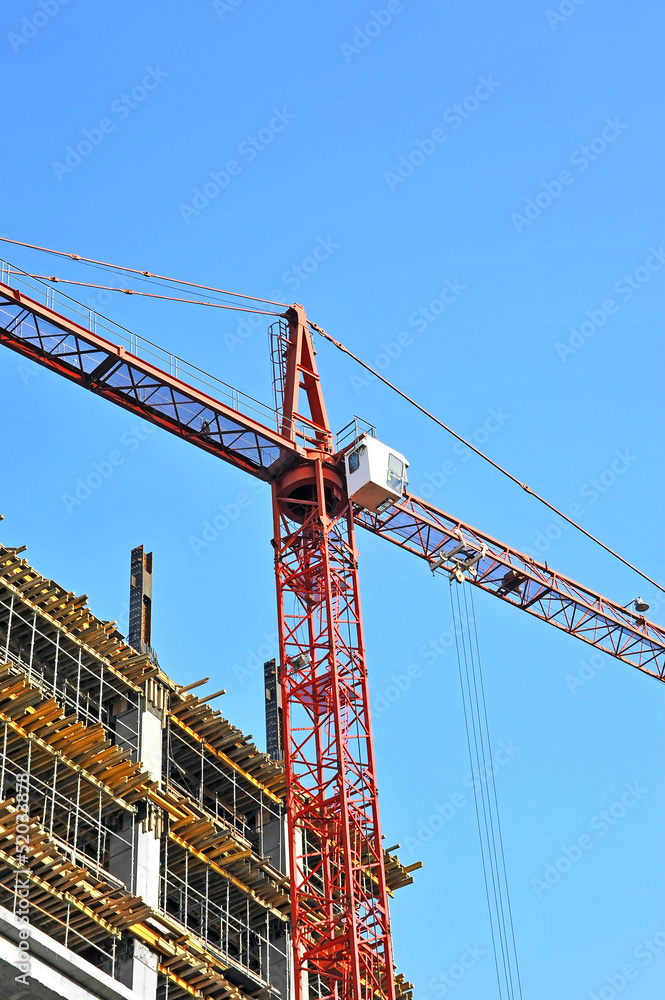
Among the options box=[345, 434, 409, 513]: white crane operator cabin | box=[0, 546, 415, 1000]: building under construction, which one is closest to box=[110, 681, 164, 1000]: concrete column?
box=[0, 546, 415, 1000]: building under construction

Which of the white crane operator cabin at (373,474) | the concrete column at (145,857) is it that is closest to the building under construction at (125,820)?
the concrete column at (145,857)

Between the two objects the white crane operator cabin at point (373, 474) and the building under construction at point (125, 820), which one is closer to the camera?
the building under construction at point (125, 820)

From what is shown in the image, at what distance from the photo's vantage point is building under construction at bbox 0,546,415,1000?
33.2m

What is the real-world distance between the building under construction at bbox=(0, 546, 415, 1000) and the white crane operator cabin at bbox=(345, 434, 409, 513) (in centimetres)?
712

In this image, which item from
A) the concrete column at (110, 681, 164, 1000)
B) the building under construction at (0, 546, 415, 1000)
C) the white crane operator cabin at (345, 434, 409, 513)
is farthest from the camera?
the white crane operator cabin at (345, 434, 409, 513)

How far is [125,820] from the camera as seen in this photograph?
38062 mm

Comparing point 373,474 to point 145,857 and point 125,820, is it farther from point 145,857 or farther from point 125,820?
point 145,857

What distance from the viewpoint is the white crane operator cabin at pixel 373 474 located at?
41250 millimetres

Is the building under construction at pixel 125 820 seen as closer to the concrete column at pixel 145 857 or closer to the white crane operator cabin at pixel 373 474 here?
the concrete column at pixel 145 857

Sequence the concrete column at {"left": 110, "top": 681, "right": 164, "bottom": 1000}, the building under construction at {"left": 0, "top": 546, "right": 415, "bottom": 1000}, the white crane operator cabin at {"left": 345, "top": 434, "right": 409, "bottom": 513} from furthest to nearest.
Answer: the white crane operator cabin at {"left": 345, "top": 434, "right": 409, "bottom": 513}
the concrete column at {"left": 110, "top": 681, "right": 164, "bottom": 1000}
the building under construction at {"left": 0, "top": 546, "right": 415, "bottom": 1000}

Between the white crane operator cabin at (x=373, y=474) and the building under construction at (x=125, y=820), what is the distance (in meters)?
7.12

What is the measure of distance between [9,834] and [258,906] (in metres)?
12.5

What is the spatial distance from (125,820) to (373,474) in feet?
36.1

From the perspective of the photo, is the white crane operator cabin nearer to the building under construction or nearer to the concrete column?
the building under construction
